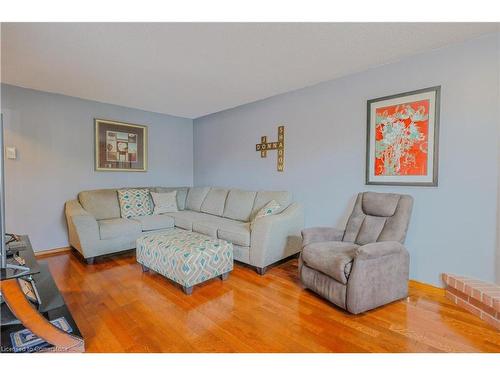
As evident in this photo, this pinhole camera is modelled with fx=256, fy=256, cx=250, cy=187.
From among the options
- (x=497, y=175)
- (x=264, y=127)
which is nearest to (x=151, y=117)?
(x=264, y=127)

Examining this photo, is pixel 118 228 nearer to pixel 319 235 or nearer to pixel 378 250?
pixel 319 235

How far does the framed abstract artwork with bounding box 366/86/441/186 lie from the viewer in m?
2.31

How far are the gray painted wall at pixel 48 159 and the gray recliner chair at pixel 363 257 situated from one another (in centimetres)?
331

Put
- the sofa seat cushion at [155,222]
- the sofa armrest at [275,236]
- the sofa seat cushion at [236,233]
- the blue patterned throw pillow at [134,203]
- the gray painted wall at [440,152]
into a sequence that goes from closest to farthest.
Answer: the gray painted wall at [440,152] < the sofa armrest at [275,236] < the sofa seat cushion at [236,233] < the sofa seat cushion at [155,222] < the blue patterned throw pillow at [134,203]

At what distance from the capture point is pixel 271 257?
2812 mm

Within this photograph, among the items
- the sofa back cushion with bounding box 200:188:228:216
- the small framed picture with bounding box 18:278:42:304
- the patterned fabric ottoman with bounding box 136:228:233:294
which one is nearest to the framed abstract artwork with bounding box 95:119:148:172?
the sofa back cushion with bounding box 200:188:228:216

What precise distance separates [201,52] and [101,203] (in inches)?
99.8

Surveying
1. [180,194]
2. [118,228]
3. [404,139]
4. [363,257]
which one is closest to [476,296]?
[363,257]

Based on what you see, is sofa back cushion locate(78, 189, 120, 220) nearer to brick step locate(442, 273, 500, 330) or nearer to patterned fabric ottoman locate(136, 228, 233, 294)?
patterned fabric ottoman locate(136, 228, 233, 294)

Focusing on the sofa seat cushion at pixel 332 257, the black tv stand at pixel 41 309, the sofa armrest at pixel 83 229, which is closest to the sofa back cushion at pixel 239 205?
the sofa seat cushion at pixel 332 257

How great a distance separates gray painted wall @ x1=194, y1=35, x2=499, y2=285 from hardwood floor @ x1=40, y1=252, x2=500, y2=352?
18.5 inches

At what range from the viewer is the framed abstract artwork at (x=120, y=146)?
152 inches

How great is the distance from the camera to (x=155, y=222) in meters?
3.58

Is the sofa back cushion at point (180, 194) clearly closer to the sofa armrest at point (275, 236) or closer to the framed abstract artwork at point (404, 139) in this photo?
the sofa armrest at point (275, 236)
